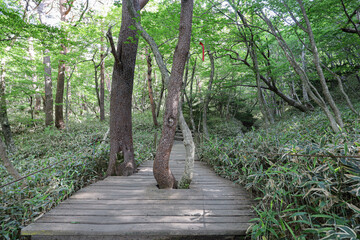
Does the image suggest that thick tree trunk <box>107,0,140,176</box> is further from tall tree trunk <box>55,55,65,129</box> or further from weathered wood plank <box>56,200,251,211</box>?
tall tree trunk <box>55,55,65,129</box>

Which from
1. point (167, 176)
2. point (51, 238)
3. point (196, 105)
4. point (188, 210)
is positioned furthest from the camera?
point (196, 105)

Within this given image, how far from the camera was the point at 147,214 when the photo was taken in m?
2.62

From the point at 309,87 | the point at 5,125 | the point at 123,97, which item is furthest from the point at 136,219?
the point at 5,125

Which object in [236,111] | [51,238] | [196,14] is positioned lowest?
[51,238]

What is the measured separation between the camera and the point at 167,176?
11.4ft

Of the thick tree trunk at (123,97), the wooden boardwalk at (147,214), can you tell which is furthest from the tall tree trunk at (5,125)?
the wooden boardwalk at (147,214)

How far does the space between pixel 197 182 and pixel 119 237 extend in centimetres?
211

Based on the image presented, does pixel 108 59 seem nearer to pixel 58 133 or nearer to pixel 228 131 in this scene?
pixel 58 133

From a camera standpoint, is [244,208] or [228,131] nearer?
[244,208]

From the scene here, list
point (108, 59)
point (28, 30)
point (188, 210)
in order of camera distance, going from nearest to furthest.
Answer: point (188, 210)
point (28, 30)
point (108, 59)

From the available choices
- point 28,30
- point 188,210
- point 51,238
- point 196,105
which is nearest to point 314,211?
point 188,210

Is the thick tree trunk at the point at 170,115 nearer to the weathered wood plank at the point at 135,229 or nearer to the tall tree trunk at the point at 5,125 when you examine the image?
the weathered wood plank at the point at 135,229

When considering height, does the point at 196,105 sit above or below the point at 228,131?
above

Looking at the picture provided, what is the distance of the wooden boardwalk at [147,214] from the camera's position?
2.26 metres
